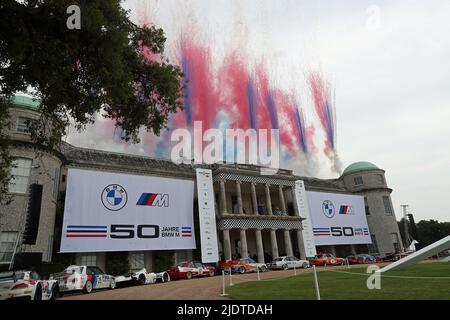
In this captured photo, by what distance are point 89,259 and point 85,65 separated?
20.7 meters

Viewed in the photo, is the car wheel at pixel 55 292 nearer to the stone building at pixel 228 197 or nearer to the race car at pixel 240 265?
the stone building at pixel 228 197

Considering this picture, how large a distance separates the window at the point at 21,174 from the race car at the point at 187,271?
1152 centimetres

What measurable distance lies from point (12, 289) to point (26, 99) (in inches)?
712

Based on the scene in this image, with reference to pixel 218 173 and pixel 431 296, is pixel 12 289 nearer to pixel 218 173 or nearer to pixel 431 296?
pixel 431 296

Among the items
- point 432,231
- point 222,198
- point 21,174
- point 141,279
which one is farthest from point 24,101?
point 432,231

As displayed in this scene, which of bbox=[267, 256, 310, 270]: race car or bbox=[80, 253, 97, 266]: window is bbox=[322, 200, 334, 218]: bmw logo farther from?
bbox=[80, 253, 97, 266]: window

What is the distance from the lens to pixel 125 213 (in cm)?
2755

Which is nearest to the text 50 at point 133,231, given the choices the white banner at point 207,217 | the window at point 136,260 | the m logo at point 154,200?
the m logo at point 154,200

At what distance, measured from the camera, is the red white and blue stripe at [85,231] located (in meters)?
24.3

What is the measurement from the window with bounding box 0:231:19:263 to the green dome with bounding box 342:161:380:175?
155 feet

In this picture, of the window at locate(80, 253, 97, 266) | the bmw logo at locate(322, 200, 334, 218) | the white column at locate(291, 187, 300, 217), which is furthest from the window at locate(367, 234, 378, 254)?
the window at locate(80, 253, 97, 266)

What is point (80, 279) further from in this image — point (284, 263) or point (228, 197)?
point (228, 197)
